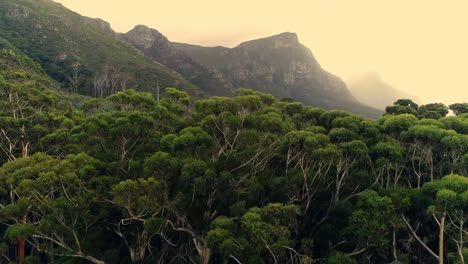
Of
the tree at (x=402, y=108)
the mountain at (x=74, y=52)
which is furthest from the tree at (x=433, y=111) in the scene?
the mountain at (x=74, y=52)

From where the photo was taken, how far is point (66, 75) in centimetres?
11550

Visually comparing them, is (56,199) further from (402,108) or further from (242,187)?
(402,108)

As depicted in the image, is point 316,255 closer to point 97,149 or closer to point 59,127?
point 97,149

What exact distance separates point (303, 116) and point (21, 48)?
390 feet

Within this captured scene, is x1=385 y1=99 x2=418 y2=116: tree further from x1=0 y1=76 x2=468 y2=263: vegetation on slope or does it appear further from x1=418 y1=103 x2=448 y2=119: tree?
x1=0 y1=76 x2=468 y2=263: vegetation on slope

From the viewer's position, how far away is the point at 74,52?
12900cm

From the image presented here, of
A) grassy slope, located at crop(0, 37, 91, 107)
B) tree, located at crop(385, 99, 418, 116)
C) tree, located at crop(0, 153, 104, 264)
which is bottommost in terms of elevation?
tree, located at crop(0, 153, 104, 264)

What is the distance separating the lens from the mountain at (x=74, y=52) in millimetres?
116562

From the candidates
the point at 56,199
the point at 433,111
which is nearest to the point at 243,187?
the point at 56,199

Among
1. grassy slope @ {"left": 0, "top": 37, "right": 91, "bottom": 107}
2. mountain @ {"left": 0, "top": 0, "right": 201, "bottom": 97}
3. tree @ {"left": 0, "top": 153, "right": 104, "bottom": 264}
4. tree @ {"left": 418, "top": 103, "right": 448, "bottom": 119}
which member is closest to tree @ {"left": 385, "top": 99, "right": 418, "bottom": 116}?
tree @ {"left": 418, "top": 103, "right": 448, "bottom": 119}

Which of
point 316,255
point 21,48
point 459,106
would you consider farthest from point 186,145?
point 21,48

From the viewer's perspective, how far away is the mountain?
11656cm

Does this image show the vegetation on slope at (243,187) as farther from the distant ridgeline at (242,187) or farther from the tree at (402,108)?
the tree at (402,108)

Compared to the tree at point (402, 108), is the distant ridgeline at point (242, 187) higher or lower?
lower
